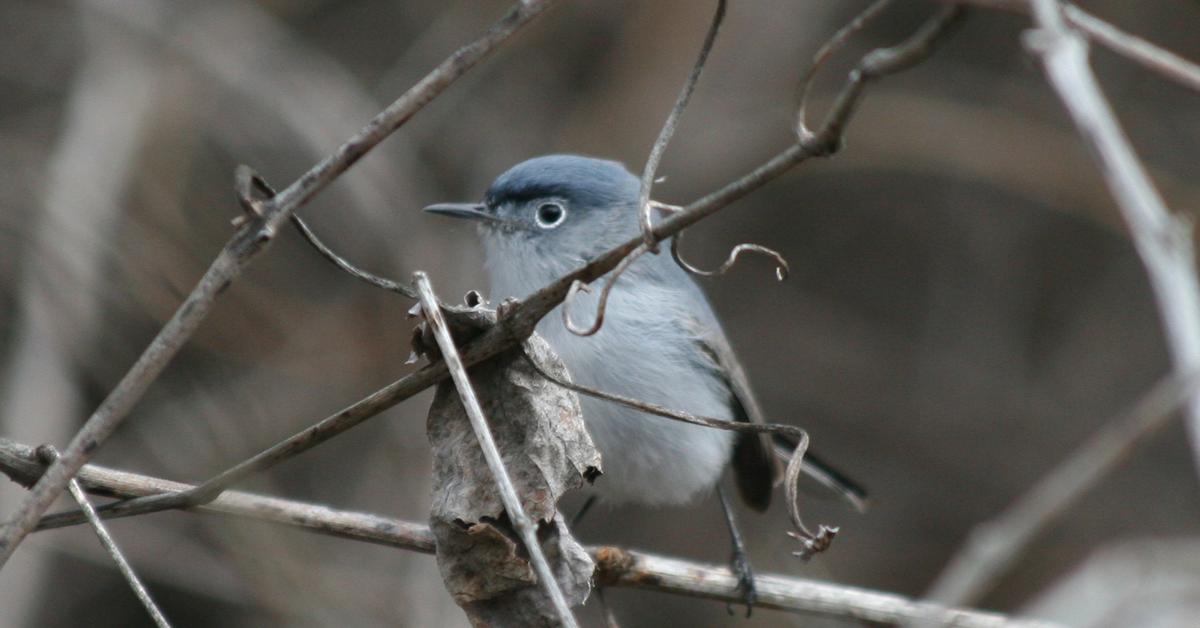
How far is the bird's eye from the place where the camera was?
3215 mm

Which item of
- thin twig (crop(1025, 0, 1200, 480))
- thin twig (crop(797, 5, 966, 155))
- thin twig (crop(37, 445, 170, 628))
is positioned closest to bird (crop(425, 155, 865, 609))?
thin twig (crop(37, 445, 170, 628))

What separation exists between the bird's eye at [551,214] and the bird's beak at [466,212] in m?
0.12

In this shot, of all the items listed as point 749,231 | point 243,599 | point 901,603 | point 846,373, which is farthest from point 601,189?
point 846,373

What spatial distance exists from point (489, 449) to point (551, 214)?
6.20 ft

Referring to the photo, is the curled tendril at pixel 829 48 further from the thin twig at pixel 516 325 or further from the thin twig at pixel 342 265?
the thin twig at pixel 342 265

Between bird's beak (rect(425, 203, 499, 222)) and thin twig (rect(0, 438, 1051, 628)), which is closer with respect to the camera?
thin twig (rect(0, 438, 1051, 628))

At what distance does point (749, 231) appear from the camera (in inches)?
199

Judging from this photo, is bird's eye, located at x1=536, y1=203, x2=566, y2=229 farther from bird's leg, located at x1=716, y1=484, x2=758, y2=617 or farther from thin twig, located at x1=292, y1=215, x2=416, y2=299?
thin twig, located at x1=292, y1=215, x2=416, y2=299

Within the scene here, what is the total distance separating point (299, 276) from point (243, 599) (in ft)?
4.00

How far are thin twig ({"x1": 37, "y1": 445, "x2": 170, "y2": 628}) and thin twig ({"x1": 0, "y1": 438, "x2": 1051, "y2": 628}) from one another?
0.04m

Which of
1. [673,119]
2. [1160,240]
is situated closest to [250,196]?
[673,119]

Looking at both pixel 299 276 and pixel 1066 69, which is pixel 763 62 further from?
pixel 1066 69

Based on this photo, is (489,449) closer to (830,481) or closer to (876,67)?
(876,67)

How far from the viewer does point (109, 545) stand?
4.46 ft
